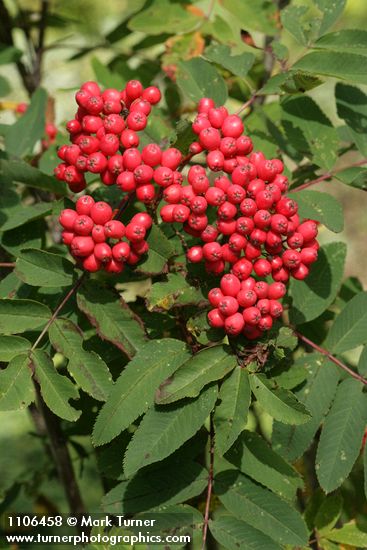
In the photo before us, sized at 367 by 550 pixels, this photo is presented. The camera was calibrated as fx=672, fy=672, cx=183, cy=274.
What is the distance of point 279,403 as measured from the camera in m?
1.40

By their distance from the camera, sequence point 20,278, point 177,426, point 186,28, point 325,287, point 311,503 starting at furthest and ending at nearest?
point 186,28
point 311,503
point 325,287
point 20,278
point 177,426

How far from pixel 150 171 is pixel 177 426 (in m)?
0.53

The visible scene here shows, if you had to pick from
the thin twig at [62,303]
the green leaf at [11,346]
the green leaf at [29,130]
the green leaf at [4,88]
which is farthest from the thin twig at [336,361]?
the green leaf at [4,88]

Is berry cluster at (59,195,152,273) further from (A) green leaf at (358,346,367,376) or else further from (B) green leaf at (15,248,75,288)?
(A) green leaf at (358,346,367,376)

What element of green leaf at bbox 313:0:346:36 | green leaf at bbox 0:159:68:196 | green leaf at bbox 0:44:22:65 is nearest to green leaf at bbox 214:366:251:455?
green leaf at bbox 0:159:68:196

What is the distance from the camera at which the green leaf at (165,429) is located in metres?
1.34

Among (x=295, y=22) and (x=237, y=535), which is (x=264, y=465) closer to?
(x=237, y=535)

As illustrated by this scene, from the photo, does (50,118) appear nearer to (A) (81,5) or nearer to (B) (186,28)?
(B) (186,28)

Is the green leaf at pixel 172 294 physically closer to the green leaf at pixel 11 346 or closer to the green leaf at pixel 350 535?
the green leaf at pixel 11 346

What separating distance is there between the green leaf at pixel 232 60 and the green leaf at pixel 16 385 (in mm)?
919

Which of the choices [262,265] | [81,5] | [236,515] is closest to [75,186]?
[262,265]

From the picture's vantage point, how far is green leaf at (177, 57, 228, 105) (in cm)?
176

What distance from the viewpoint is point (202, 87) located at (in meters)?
1.78

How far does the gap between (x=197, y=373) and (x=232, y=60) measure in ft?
2.88
